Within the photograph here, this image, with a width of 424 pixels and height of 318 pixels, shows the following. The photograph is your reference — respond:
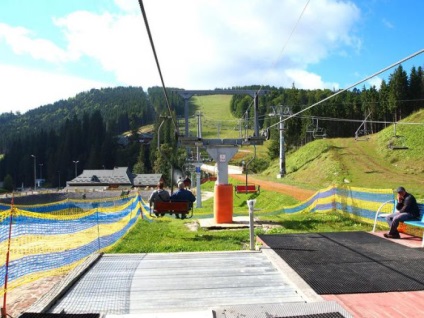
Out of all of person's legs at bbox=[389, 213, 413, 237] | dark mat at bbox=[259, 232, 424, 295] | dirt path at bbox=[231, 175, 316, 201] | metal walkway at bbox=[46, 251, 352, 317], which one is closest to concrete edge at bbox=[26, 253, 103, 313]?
metal walkway at bbox=[46, 251, 352, 317]

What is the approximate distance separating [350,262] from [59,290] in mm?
4676

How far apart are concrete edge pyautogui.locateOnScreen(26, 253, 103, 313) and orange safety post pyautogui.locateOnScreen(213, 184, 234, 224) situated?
7.91 m

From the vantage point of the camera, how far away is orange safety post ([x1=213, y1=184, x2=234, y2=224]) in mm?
14555

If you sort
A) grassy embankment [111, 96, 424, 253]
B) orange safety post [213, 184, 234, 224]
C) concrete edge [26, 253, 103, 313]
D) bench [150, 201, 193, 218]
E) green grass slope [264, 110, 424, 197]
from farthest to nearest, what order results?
green grass slope [264, 110, 424, 197]
orange safety post [213, 184, 234, 224]
bench [150, 201, 193, 218]
grassy embankment [111, 96, 424, 253]
concrete edge [26, 253, 103, 313]

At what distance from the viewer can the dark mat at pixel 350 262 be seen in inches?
210

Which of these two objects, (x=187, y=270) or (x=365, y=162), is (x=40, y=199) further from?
(x=187, y=270)

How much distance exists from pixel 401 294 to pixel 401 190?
15.7 feet

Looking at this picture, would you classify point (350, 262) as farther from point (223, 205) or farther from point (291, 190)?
point (291, 190)

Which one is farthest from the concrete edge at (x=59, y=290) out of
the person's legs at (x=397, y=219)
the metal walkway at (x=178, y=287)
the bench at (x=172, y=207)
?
the person's legs at (x=397, y=219)

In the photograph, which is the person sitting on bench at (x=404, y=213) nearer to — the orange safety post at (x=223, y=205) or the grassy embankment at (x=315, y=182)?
the grassy embankment at (x=315, y=182)

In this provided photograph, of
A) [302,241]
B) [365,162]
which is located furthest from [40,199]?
[302,241]

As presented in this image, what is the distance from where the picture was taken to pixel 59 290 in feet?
16.6

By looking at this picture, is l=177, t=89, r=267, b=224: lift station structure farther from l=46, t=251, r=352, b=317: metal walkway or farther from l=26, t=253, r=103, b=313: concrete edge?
l=26, t=253, r=103, b=313: concrete edge

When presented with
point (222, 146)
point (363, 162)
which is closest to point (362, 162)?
point (363, 162)
